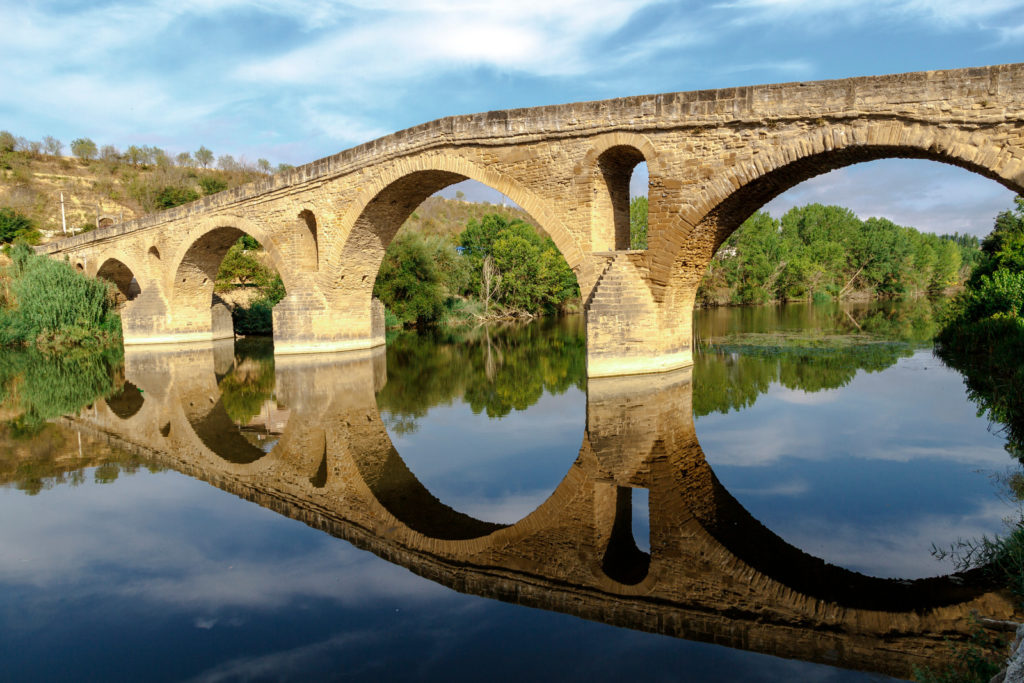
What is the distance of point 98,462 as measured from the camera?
7000mm

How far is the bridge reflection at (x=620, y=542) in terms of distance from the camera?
3.29 m

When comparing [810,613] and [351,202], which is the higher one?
[351,202]

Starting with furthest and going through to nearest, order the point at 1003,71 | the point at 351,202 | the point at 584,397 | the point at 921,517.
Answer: the point at 351,202
the point at 584,397
the point at 1003,71
the point at 921,517

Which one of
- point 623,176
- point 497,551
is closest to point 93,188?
point 623,176

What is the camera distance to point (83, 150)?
4762cm

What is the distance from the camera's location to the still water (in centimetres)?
317

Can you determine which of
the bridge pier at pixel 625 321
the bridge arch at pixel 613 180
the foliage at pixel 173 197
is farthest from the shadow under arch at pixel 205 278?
the foliage at pixel 173 197

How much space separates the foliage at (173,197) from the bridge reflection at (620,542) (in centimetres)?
3581

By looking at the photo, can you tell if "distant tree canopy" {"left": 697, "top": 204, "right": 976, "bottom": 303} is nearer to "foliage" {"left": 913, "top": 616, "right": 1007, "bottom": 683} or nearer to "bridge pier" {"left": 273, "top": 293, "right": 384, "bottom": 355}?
"bridge pier" {"left": 273, "top": 293, "right": 384, "bottom": 355}

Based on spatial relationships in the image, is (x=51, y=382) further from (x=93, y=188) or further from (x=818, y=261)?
(x=818, y=261)

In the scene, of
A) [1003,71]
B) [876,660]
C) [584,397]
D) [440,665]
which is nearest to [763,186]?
[1003,71]

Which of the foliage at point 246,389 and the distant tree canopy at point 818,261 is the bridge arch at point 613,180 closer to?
the foliage at point 246,389

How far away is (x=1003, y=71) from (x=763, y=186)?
3124mm

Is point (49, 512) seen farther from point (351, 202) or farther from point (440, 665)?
point (351, 202)
